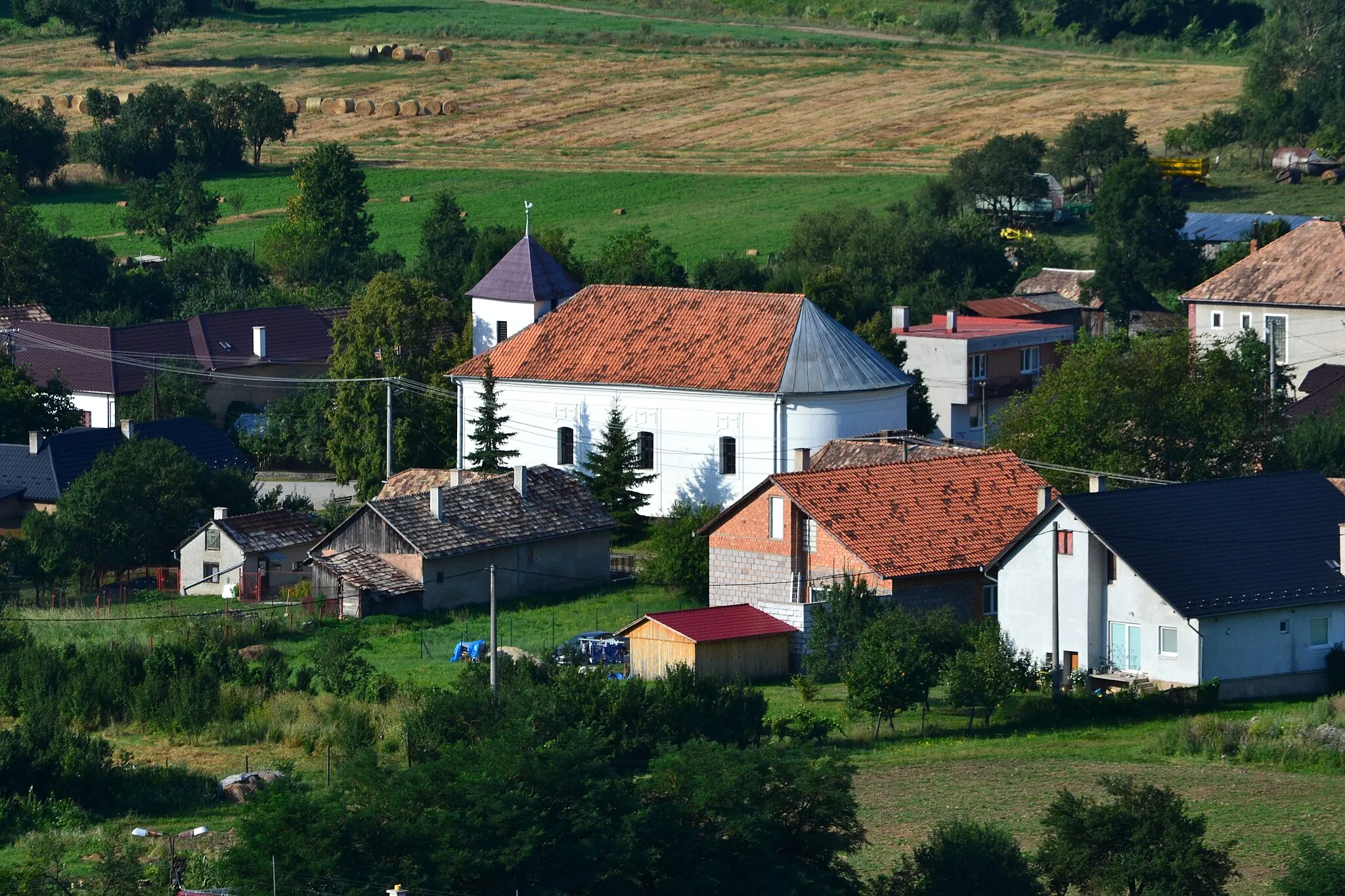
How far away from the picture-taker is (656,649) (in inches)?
1583

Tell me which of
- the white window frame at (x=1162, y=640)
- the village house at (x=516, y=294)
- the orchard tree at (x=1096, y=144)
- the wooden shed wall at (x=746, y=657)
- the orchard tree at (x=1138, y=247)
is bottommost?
the wooden shed wall at (x=746, y=657)

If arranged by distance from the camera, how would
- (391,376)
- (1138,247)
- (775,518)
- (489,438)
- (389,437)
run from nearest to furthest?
(775,518)
(389,437)
(489,438)
(391,376)
(1138,247)

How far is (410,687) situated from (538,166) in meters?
61.2

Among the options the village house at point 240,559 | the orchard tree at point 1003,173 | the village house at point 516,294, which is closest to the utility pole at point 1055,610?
the village house at point 240,559

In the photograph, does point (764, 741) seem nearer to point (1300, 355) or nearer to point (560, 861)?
point (560, 861)

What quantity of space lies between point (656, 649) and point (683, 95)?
233 ft

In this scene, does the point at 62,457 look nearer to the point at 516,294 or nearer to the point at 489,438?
the point at 489,438

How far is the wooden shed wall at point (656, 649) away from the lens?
3984cm

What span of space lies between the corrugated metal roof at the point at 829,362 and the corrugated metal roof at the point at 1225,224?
27895 mm

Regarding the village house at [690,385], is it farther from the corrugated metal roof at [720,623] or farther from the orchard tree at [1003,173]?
the orchard tree at [1003,173]

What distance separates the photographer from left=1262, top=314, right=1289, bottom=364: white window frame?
216 feet

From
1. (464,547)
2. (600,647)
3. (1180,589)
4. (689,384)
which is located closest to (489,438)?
(689,384)

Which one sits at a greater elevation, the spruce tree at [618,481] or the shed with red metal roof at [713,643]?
the spruce tree at [618,481]

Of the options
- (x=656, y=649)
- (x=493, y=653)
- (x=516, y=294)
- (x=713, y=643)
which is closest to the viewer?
(x=493, y=653)
